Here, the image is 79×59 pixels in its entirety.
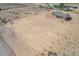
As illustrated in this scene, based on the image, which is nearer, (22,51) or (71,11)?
(22,51)

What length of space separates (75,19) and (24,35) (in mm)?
616

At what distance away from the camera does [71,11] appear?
160cm

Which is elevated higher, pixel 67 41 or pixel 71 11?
pixel 71 11

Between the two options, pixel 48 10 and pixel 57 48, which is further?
pixel 48 10

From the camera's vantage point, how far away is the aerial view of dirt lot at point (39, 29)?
1.49 metres

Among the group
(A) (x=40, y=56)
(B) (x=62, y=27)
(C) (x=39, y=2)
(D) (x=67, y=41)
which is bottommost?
(A) (x=40, y=56)

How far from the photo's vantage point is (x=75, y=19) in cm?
157

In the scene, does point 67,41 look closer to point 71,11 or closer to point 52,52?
point 52,52

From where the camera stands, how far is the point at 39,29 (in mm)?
1550

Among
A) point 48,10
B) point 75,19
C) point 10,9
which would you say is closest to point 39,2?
point 48,10

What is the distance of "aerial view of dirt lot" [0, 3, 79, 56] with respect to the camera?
1.49m

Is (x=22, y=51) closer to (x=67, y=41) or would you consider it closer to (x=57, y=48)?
(x=57, y=48)

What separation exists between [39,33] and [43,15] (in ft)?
0.74

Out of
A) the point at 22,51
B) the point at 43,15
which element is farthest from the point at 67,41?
the point at 22,51
